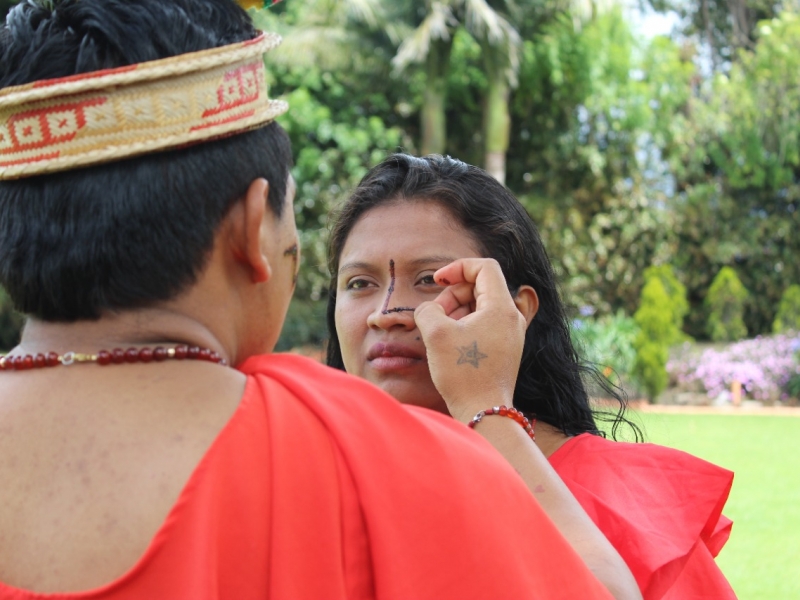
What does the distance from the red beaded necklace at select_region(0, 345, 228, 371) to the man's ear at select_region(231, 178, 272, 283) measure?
0.17m

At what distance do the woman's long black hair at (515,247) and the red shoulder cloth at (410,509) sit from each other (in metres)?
1.30

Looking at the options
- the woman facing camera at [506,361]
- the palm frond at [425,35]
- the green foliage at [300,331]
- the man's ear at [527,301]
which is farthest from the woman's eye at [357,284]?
the green foliage at [300,331]

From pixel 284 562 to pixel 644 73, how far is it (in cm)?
2147

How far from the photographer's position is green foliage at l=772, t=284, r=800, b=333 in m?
18.2

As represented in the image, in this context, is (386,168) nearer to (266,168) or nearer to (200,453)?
(266,168)

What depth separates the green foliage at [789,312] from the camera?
59.8 ft

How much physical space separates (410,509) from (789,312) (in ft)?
62.2

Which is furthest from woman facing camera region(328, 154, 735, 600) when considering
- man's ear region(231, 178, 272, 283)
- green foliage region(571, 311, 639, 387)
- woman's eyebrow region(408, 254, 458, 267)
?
green foliage region(571, 311, 639, 387)

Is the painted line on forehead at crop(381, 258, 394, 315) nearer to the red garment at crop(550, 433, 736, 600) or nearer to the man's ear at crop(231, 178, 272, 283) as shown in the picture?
the red garment at crop(550, 433, 736, 600)

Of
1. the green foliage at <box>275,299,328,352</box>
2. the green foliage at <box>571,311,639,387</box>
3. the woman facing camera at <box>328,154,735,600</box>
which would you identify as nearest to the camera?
the woman facing camera at <box>328,154,735,600</box>

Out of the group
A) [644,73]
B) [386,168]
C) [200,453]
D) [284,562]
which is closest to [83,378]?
[200,453]

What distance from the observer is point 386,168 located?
2.80 metres

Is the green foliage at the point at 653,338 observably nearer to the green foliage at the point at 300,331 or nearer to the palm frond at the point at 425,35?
the palm frond at the point at 425,35

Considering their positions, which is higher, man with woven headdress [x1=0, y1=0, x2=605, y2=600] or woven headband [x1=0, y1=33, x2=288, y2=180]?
woven headband [x1=0, y1=33, x2=288, y2=180]
